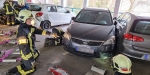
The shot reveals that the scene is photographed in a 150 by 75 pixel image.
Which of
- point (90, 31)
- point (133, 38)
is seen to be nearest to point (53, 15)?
point (90, 31)

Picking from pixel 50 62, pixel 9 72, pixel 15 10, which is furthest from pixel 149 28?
pixel 15 10

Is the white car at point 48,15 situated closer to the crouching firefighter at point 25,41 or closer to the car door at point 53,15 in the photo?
the car door at point 53,15

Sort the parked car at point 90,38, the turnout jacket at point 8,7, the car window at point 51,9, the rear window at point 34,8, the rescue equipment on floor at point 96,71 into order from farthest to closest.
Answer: the turnout jacket at point 8,7
the car window at point 51,9
the rear window at point 34,8
the parked car at point 90,38
the rescue equipment on floor at point 96,71

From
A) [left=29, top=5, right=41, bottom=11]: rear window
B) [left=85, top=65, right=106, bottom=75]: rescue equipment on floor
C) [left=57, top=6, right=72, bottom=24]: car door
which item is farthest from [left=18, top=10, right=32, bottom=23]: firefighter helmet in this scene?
[left=57, top=6, right=72, bottom=24]: car door

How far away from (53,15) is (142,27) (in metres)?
4.92

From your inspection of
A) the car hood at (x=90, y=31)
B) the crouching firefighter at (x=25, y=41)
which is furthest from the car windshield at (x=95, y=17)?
the crouching firefighter at (x=25, y=41)

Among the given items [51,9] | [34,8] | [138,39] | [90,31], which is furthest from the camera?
[51,9]

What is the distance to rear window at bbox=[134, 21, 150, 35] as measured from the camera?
3.00 m

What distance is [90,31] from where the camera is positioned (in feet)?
11.3

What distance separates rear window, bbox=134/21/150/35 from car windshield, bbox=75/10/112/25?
1047mm

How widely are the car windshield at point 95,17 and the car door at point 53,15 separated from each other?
273 centimetres

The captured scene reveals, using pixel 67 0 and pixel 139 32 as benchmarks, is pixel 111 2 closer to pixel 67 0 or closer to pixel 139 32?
pixel 67 0

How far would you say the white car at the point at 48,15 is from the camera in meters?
6.16

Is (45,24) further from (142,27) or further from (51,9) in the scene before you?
(142,27)
